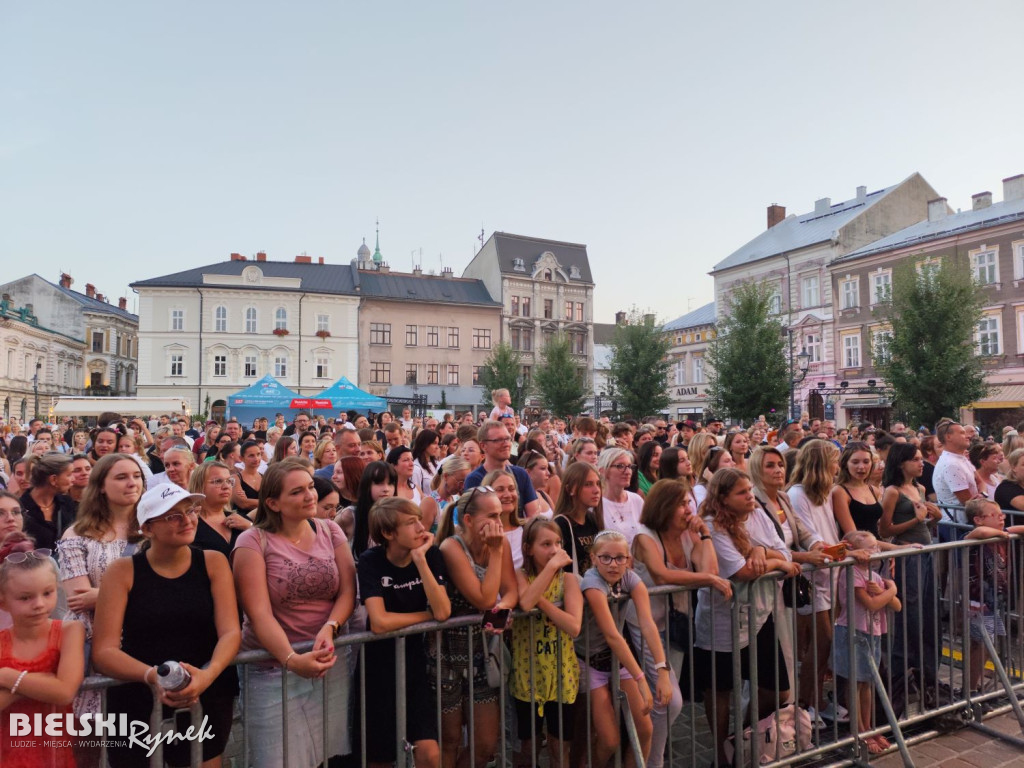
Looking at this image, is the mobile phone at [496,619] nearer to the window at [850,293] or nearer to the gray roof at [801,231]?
the window at [850,293]

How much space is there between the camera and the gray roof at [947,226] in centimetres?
3108

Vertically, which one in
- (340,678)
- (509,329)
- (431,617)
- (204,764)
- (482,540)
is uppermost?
(509,329)

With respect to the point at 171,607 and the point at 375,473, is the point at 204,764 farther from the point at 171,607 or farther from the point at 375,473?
the point at 375,473

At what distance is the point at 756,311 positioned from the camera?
1179 inches

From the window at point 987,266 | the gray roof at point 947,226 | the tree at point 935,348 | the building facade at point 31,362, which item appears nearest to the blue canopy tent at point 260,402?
the tree at point 935,348

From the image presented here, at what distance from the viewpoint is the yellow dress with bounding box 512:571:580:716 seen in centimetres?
354

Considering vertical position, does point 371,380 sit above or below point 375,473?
above

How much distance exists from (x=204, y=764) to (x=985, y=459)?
7.10 metres

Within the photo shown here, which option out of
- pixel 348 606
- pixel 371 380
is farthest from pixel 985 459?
pixel 371 380

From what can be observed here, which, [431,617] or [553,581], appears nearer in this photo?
[431,617]

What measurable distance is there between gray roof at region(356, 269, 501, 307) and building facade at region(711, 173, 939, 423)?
20.1m

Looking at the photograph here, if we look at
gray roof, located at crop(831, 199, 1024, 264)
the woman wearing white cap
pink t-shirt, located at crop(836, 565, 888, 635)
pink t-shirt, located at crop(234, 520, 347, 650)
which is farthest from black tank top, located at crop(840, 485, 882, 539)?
gray roof, located at crop(831, 199, 1024, 264)

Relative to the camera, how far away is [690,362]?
167 feet

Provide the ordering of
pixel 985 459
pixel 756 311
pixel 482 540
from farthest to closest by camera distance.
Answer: pixel 756 311 → pixel 985 459 → pixel 482 540
